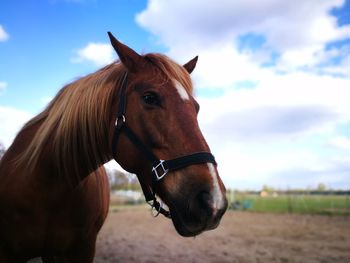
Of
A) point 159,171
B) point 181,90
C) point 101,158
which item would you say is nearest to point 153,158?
point 159,171

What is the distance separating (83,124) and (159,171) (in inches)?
33.3

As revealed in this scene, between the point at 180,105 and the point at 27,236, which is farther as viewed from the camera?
the point at 27,236

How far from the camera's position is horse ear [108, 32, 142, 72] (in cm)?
246

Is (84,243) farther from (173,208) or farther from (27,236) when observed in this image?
(173,208)

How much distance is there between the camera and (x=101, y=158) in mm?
2713

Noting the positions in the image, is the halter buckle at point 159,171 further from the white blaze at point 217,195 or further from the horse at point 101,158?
the white blaze at point 217,195

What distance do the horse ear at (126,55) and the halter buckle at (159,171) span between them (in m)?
0.79

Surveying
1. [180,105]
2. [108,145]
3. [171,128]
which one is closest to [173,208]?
[171,128]

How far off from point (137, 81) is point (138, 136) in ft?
1.36

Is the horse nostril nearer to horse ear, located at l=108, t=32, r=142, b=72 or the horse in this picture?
the horse

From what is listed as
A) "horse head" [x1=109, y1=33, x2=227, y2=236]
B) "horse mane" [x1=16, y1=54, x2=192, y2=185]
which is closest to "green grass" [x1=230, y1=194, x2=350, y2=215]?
"horse mane" [x1=16, y1=54, x2=192, y2=185]

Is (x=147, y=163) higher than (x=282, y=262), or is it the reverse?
(x=147, y=163)

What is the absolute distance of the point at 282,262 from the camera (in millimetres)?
7816

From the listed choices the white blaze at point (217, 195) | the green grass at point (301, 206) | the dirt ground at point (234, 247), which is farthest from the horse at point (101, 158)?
the green grass at point (301, 206)
